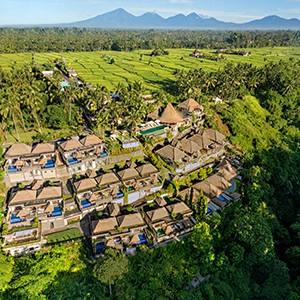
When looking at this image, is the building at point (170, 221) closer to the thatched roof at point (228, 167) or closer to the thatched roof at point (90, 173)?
the thatched roof at point (90, 173)

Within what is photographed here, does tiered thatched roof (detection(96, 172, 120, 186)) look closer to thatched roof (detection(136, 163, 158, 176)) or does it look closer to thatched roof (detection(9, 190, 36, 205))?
thatched roof (detection(136, 163, 158, 176))

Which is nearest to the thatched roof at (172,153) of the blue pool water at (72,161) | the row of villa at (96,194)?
the row of villa at (96,194)

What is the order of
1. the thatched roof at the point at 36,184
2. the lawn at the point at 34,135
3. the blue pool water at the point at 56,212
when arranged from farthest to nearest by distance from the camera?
the lawn at the point at 34,135 < the thatched roof at the point at 36,184 < the blue pool water at the point at 56,212

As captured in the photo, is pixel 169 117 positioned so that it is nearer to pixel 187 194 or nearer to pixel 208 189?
pixel 208 189

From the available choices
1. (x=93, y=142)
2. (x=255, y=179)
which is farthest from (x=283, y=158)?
(x=93, y=142)

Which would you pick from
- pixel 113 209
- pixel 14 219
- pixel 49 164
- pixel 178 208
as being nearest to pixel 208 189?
pixel 178 208
